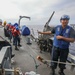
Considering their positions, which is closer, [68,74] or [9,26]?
[68,74]

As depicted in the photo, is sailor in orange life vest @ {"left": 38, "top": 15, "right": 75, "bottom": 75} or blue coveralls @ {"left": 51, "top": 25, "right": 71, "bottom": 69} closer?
sailor in orange life vest @ {"left": 38, "top": 15, "right": 75, "bottom": 75}

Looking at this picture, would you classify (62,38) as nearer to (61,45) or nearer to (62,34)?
(62,34)

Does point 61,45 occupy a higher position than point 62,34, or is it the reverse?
point 62,34

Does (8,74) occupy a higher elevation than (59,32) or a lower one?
lower

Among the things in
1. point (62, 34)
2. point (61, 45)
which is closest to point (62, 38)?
point (62, 34)

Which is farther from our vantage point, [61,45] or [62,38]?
[61,45]

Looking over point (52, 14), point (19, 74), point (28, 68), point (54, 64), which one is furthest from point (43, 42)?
point (19, 74)

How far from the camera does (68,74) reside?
20.5 feet

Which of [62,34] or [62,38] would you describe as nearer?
[62,38]

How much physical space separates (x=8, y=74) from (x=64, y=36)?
275 cm

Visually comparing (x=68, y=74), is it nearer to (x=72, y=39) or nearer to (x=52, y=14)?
(x=72, y=39)

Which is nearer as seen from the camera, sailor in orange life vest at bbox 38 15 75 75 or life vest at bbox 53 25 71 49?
sailor in orange life vest at bbox 38 15 75 75

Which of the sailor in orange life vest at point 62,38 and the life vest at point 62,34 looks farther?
the life vest at point 62,34

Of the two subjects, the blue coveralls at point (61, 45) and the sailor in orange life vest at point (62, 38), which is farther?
the blue coveralls at point (61, 45)
